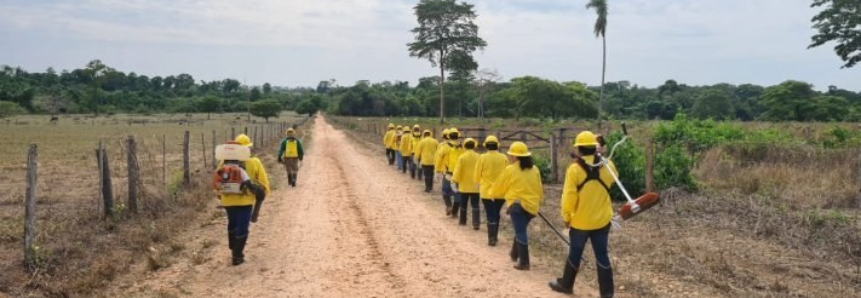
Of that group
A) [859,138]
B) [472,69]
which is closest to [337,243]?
[859,138]

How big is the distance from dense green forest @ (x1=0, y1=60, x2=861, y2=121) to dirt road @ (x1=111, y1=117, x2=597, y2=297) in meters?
27.9

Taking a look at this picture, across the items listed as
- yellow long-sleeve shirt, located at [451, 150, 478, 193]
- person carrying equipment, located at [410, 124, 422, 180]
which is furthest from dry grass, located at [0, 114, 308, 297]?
person carrying equipment, located at [410, 124, 422, 180]

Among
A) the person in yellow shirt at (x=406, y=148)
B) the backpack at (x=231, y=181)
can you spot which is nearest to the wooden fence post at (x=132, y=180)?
the backpack at (x=231, y=181)

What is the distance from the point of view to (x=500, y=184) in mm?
8133

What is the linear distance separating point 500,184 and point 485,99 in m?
70.9

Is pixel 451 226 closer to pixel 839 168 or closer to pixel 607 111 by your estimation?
pixel 839 168

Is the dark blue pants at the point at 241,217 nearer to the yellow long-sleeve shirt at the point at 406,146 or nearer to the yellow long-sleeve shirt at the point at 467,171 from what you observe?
the yellow long-sleeve shirt at the point at 467,171

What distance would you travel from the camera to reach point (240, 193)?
790 centimetres

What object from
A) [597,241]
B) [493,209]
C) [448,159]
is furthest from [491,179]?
[448,159]

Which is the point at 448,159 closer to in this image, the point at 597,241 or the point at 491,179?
the point at 491,179

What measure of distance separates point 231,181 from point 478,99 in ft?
235

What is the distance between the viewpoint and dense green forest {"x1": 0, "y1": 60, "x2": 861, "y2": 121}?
60.7 metres

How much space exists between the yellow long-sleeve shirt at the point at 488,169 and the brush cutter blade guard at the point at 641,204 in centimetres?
342

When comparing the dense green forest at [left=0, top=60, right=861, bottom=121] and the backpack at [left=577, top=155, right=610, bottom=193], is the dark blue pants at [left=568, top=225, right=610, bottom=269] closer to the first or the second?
the backpack at [left=577, top=155, right=610, bottom=193]
